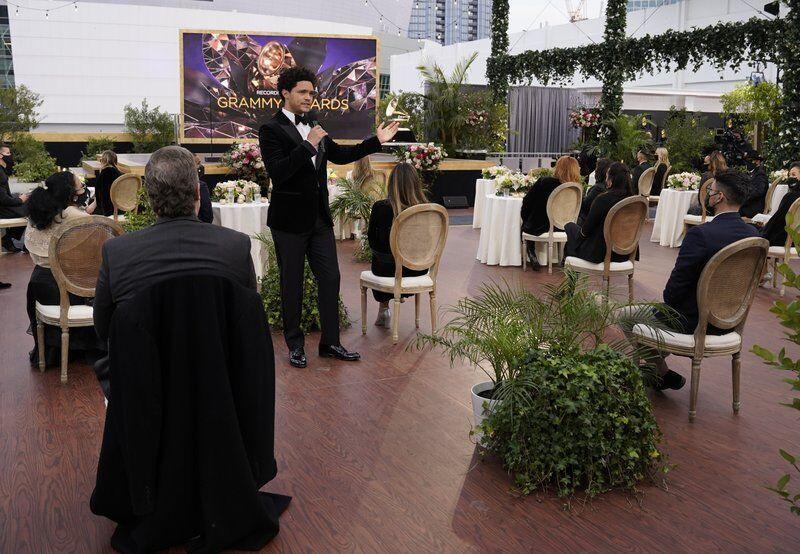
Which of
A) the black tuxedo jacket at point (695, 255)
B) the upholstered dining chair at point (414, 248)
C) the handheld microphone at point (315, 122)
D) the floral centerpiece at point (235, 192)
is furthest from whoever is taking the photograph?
the floral centerpiece at point (235, 192)

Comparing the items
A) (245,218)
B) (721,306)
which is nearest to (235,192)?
(245,218)

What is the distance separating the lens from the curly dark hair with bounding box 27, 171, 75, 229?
15.2 ft

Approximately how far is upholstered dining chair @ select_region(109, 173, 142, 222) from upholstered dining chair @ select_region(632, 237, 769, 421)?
23.8ft

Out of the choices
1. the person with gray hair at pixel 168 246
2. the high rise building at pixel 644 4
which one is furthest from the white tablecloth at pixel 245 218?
the high rise building at pixel 644 4

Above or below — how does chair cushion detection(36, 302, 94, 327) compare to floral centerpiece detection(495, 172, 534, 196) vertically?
below

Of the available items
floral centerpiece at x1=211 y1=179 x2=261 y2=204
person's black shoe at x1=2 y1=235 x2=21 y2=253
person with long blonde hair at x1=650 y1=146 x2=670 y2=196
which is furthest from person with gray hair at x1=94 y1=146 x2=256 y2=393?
person with long blonde hair at x1=650 y1=146 x2=670 y2=196

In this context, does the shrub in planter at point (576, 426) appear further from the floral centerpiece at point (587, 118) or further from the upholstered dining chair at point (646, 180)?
the floral centerpiece at point (587, 118)

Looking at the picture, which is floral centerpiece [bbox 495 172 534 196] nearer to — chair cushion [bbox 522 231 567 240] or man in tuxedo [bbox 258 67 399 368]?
chair cushion [bbox 522 231 567 240]

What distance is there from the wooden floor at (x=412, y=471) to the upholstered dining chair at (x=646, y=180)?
7369 mm

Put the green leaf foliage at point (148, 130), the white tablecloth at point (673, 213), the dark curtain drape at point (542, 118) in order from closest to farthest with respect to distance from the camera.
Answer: the white tablecloth at point (673, 213)
the green leaf foliage at point (148, 130)
the dark curtain drape at point (542, 118)

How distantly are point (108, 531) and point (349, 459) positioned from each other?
107cm

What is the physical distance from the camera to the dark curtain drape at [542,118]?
69.6 feet

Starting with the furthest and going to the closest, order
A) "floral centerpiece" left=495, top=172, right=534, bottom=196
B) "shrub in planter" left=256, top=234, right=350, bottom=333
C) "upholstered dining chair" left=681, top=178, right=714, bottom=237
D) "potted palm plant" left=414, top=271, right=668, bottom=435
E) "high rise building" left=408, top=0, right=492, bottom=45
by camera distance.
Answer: "high rise building" left=408, top=0, right=492, bottom=45 < "upholstered dining chair" left=681, top=178, right=714, bottom=237 < "floral centerpiece" left=495, top=172, right=534, bottom=196 < "shrub in planter" left=256, top=234, right=350, bottom=333 < "potted palm plant" left=414, top=271, right=668, bottom=435

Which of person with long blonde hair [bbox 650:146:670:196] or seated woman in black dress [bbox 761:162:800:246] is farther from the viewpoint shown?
person with long blonde hair [bbox 650:146:670:196]
